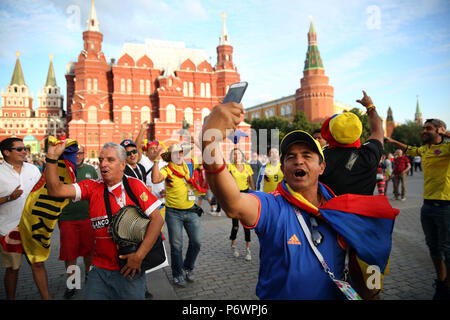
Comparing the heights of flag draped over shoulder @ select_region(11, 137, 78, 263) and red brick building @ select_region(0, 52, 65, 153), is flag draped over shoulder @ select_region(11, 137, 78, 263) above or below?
below

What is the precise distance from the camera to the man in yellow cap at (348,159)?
2330 mm

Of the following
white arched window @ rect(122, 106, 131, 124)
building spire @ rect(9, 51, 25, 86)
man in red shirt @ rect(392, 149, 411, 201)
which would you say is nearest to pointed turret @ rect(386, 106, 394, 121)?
white arched window @ rect(122, 106, 131, 124)

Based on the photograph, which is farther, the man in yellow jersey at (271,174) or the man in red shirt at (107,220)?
the man in yellow jersey at (271,174)

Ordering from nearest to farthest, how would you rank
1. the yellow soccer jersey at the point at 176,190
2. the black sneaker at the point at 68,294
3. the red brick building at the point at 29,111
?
the black sneaker at the point at 68,294
the yellow soccer jersey at the point at 176,190
the red brick building at the point at 29,111

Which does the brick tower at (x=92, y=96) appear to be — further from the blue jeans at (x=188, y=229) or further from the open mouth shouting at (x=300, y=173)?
the open mouth shouting at (x=300, y=173)

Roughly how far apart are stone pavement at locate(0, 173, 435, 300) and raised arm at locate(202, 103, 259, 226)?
2921 millimetres

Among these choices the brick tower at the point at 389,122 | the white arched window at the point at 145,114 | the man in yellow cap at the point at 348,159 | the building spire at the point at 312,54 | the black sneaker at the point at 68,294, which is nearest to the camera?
the man in yellow cap at the point at 348,159

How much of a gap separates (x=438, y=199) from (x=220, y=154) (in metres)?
4.03

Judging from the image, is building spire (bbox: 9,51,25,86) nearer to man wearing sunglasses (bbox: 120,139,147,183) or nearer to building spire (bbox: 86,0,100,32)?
building spire (bbox: 86,0,100,32)

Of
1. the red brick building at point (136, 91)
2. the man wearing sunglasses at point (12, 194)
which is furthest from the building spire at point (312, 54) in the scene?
the man wearing sunglasses at point (12, 194)

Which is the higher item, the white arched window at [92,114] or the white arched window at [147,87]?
the white arched window at [147,87]

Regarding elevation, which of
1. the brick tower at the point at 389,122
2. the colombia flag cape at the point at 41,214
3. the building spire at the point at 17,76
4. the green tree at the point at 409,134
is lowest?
the colombia flag cape at the point at 41,214

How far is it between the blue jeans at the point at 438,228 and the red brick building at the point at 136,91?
130ft

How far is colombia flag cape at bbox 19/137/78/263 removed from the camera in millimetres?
3222
